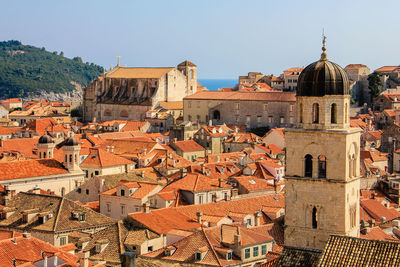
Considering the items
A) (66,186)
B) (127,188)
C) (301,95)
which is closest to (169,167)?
(66,186)

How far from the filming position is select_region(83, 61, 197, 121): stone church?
116m

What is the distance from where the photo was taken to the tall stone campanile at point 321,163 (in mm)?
24188

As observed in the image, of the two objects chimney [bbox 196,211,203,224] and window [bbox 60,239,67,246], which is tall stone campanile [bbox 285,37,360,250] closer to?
chimney [bbox 196,211,203,224]

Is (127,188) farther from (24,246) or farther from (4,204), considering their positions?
(24,246)

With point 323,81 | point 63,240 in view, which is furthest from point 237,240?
point 323,81

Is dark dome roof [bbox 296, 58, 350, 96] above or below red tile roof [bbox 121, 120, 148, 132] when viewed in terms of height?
above

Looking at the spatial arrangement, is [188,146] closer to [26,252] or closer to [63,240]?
[63,240]

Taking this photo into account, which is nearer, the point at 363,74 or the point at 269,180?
the point at 269,180

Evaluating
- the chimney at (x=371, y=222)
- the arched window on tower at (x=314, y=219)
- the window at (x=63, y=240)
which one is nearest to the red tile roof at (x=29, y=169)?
the window at (x=63, y=240)

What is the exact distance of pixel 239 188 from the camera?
52688mm

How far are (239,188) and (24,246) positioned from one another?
76.6 feet

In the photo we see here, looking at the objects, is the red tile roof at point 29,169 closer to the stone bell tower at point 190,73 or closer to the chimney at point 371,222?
the chimney at point 371,222

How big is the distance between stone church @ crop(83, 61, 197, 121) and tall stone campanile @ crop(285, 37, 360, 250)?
3478 inches

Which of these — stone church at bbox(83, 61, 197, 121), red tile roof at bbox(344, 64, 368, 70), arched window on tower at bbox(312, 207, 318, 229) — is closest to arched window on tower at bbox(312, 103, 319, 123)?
arched window on tower at bbox(312, 207, 318, 229)
